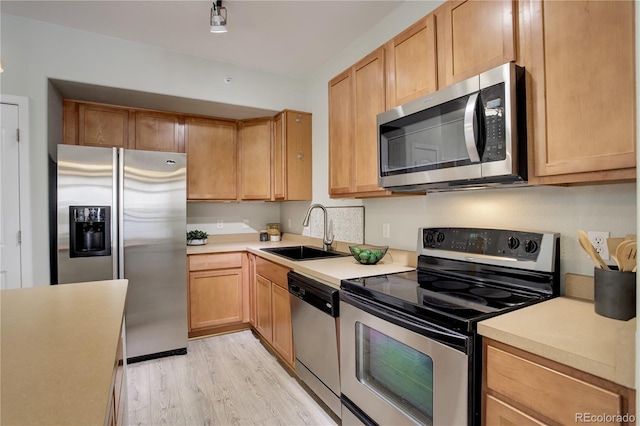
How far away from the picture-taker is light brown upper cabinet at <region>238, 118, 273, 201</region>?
352 cm

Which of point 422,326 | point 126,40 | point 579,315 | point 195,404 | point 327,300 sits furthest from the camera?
point 126,40

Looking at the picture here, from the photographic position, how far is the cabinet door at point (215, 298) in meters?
3.07

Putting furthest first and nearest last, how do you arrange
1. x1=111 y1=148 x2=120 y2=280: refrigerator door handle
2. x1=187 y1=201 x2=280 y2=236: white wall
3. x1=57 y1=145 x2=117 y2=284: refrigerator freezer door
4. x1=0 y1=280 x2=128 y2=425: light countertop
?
x1=187 y1=201 x2=280 y2=236: white wall, x1=111 y1=148 x2=120 y2=280: refrigerator door handle, x1=57 y1=145 x2=117 y2=284: refrigerator freezer door, x1=0 y1=280 x2=128 y2=425: light countertop

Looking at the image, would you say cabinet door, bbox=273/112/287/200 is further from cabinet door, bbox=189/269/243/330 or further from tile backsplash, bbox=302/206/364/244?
cabinet door, bbox=189/269/243/330

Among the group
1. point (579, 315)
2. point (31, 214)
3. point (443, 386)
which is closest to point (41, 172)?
point (31, 214)

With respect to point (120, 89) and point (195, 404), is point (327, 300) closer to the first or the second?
point (195, 404)

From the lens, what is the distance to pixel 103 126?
2951 mm

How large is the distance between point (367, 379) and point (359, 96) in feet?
5.64

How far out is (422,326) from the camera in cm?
127

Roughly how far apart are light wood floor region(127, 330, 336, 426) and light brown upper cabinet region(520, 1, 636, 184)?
6.02 feet

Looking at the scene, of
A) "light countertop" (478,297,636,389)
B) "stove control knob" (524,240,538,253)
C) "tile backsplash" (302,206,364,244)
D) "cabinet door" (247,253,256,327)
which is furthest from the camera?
"cabinet door" (247,253,256,327)

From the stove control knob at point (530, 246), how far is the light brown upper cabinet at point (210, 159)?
280 cm

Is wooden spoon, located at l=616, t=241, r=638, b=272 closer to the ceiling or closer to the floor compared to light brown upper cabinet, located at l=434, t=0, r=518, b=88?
closer to the floor

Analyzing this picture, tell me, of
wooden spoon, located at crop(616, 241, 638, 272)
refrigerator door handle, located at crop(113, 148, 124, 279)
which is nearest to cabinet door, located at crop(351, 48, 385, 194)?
wooden spoon, located at crop(616, 241, 638, 272)
